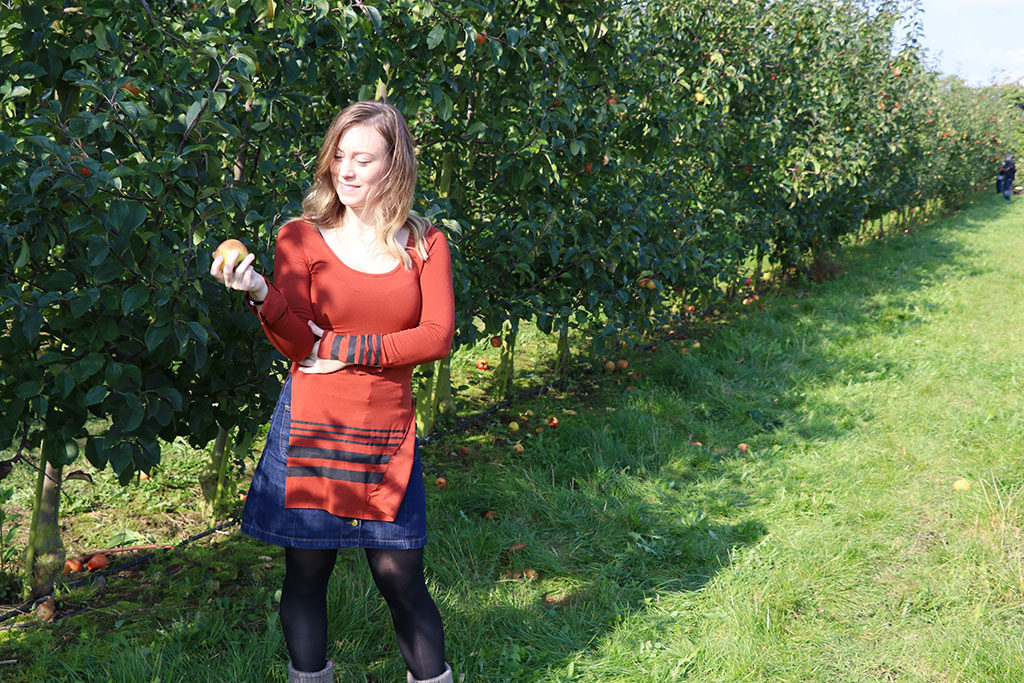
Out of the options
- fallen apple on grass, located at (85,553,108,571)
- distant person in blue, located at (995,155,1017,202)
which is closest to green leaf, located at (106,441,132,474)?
fallen apple on grass, located at (85,553,108,571)

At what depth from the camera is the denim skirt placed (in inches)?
76.8

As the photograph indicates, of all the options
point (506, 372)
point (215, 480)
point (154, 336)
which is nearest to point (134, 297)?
point (154, 336)

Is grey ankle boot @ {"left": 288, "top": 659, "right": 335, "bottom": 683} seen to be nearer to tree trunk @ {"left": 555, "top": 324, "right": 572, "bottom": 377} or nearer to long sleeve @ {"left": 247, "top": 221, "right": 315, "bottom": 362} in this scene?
long sleeve @ {"left": 247, "top": 221, "right": 315, "bottom": 362}

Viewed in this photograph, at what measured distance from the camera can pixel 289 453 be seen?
6.43ft

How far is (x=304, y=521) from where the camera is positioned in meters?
1.95

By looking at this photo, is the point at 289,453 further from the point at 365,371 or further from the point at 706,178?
the point at 706,178

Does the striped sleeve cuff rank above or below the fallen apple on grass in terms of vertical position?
above

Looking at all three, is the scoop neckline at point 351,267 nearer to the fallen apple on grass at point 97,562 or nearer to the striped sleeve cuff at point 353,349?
the striped sleeve cuff at point 353,349

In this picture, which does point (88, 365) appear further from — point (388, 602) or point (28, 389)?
point (388, 602)

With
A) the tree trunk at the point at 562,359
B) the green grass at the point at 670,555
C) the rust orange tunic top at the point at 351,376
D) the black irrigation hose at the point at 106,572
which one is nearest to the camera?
the rust orange tunic top at the point at 351,376

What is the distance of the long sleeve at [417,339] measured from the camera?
1875mm

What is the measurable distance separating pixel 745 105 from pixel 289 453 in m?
6.23

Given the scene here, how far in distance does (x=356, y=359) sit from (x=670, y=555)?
210 cm

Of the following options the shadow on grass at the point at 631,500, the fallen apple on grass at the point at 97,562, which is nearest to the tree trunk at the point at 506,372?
the shadow on grass at the point at 631,500
